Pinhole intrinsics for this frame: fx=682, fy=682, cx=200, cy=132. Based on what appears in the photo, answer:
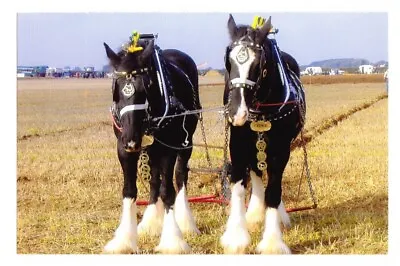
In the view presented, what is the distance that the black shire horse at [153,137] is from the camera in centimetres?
491

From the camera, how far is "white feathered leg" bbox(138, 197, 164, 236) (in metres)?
5.70

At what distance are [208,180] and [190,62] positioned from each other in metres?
1.53

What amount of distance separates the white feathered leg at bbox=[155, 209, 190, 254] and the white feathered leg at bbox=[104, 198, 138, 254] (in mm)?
233

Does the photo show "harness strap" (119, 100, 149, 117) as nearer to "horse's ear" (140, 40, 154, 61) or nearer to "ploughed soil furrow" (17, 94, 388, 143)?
"horse's ear" (140, 40, 154, 61)

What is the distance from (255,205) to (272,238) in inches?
33.5

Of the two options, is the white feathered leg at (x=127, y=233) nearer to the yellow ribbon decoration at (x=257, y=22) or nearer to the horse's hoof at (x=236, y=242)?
the horse's hoof at (x=236, y=242)

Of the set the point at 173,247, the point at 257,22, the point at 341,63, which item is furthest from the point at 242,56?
the point at 341,63

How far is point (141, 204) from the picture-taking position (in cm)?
614

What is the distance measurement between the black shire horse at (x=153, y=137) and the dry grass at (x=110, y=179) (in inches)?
8.8

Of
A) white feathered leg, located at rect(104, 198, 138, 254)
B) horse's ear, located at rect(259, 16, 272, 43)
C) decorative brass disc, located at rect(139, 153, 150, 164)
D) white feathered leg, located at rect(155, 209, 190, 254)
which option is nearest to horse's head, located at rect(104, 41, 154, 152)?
decorative brass disc, located at rect(139, 153, 150, 164)

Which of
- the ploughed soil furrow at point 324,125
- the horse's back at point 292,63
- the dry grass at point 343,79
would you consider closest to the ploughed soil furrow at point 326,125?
the ploughed soil furrow at point 324,125

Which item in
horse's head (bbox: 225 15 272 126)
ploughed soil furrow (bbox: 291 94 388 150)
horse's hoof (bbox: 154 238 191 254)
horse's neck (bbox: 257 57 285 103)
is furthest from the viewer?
ploughed soil furrow (bbox: 291 94 388 150)

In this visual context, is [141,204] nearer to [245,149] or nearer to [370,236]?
[245,149]
